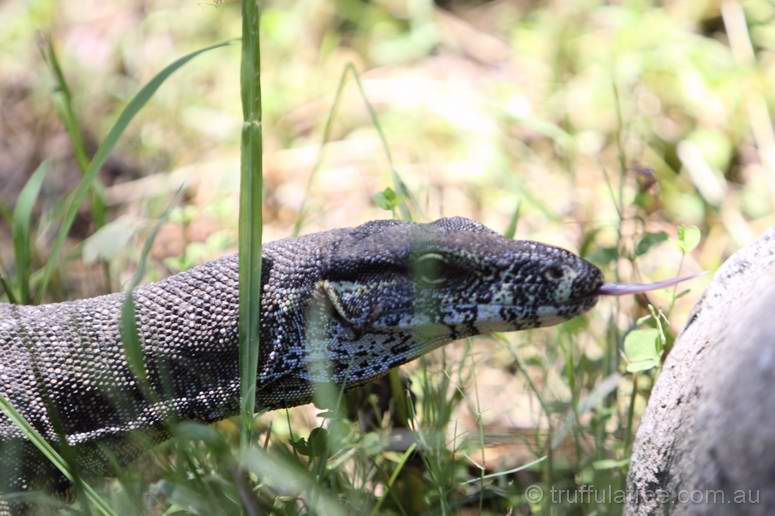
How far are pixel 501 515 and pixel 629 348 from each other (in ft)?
2.57

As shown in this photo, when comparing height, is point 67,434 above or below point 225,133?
below

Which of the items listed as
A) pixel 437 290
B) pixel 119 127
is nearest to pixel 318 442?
pixel 437 290

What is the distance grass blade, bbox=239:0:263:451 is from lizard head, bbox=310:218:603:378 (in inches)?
8.4

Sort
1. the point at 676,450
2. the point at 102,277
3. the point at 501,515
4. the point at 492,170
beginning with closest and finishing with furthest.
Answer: the point at 676,450 → the point at 501,515 → the point at 102,277 → the point at 492,170

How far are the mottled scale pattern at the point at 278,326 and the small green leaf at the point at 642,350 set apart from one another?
33cm

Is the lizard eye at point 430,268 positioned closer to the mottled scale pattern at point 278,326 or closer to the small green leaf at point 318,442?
the mottled scale pattern at point 278,326

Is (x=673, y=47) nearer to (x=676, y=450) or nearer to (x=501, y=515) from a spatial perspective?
(x=501, y=515)

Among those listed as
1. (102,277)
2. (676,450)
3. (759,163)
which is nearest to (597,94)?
(759,163)

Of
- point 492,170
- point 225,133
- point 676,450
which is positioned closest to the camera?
point 676,450

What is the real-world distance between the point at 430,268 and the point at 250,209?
51 cm

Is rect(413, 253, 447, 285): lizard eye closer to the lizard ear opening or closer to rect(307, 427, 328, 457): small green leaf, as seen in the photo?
the lizard ear opening

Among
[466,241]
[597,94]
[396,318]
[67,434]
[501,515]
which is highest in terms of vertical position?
[597,94]

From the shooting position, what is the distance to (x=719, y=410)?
197 centimetres

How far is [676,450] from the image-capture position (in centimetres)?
226
